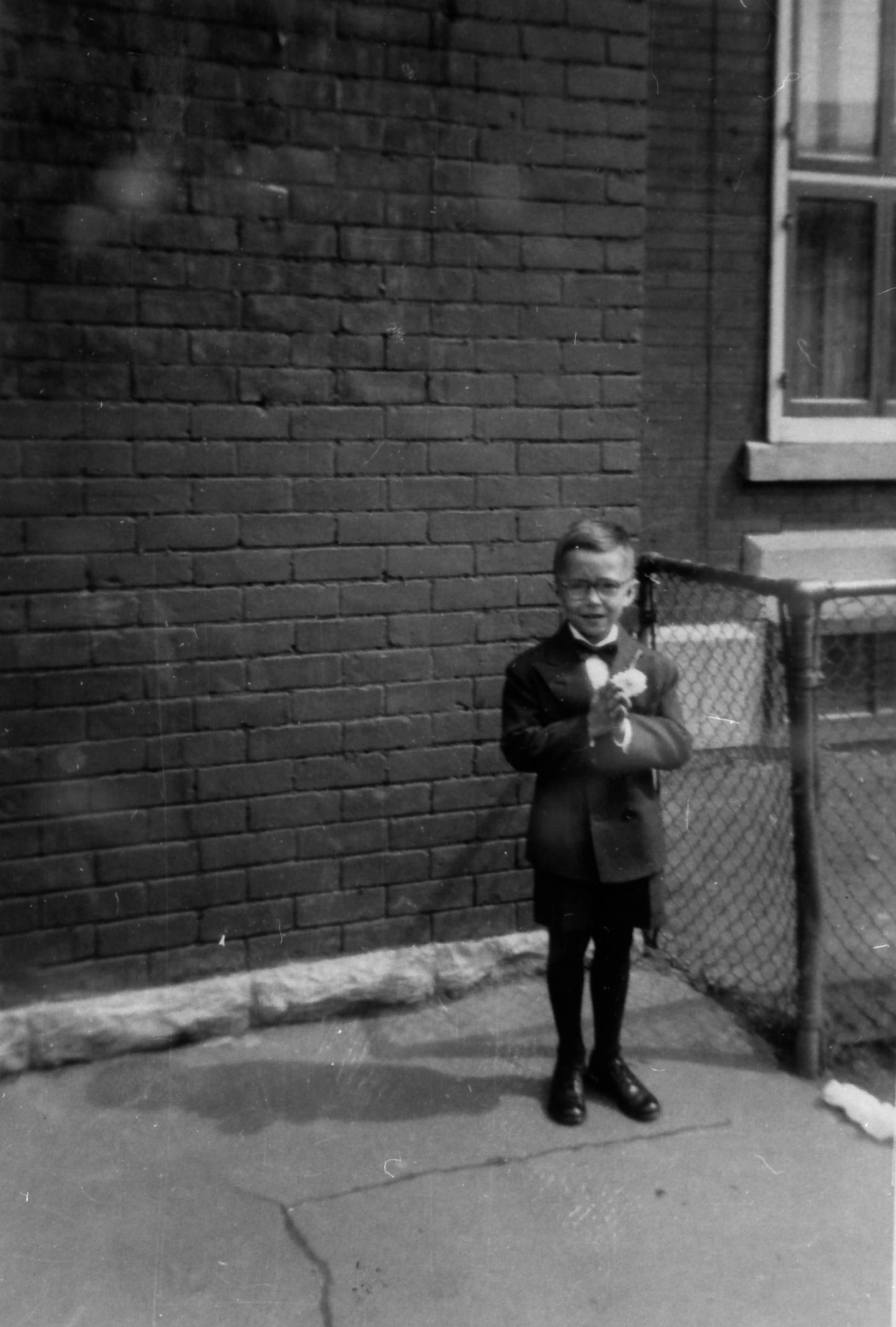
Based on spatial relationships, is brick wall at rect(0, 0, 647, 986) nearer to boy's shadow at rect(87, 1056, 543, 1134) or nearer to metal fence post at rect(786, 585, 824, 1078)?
boy's shadow at rect(87, 1056, 543, 1134)

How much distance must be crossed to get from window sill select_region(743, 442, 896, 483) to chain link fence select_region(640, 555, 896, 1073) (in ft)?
1.82

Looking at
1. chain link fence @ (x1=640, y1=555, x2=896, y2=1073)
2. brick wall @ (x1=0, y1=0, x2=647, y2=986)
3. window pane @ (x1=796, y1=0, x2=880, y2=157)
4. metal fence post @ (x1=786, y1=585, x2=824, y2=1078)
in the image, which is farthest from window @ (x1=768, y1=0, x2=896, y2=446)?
metal fence post @ (x1=786, y1=585, x2=824, y2=1078)

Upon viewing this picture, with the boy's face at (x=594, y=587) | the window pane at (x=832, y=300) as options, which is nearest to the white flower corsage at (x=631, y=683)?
the boy's face at (x=594, y=587)

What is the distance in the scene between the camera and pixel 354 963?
3.99 metres

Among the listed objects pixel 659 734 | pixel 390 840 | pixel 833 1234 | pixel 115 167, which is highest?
pixel 115 167

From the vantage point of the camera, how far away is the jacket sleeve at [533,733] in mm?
3246

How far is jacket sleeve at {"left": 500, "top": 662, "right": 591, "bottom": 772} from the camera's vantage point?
325cm

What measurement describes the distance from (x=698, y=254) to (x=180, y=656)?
3.15m

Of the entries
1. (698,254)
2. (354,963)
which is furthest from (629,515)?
(698,254)

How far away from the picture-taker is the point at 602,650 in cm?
341

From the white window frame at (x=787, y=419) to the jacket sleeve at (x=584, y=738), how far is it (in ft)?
8.91

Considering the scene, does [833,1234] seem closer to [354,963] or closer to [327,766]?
[354,963]

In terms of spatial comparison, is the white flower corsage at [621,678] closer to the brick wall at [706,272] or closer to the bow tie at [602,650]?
the bow tie at [602,650]

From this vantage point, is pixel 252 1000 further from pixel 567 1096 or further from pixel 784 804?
pixel 784 804
